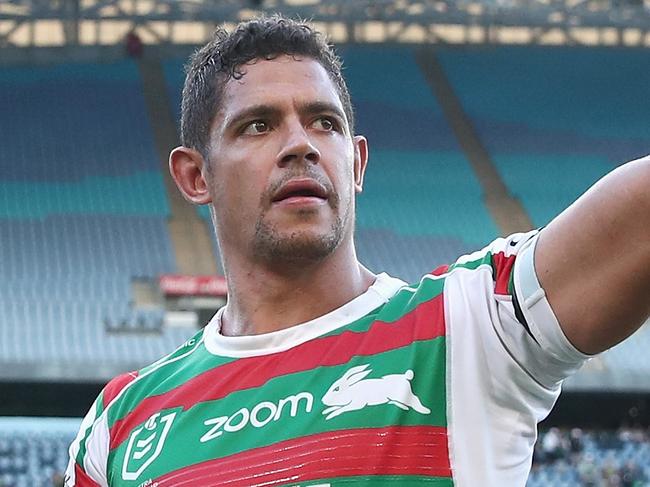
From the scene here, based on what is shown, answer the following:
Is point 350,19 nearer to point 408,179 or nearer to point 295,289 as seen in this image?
point 408,179

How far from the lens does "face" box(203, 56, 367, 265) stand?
1.92 m

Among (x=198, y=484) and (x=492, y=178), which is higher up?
(x=198, y=484)

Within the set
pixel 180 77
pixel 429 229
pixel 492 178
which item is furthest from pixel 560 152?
pixel 180 77

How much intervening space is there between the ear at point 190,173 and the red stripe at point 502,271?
583 millimetres

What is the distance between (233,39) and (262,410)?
0.60 metres

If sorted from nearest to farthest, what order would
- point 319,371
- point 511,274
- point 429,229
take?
point 511,274 → point 319,371 → point 429,229

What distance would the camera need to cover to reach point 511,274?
1709 mm

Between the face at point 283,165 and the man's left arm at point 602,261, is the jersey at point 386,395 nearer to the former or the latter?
the man's left arm at point 602,261

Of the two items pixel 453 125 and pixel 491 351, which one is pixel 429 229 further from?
pixel 491 351

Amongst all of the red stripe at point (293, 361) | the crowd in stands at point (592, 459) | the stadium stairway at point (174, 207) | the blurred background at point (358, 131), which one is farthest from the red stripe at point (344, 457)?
the stadium stairway at point (174, 207)

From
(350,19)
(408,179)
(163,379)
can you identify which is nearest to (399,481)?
(163,379)

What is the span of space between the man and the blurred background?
37.0ft

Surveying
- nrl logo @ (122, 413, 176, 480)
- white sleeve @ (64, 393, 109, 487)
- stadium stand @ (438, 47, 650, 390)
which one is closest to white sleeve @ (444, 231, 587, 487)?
nrl logo @ (122, 413, 176, 480)

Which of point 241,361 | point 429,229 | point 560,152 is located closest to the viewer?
point 241,361
